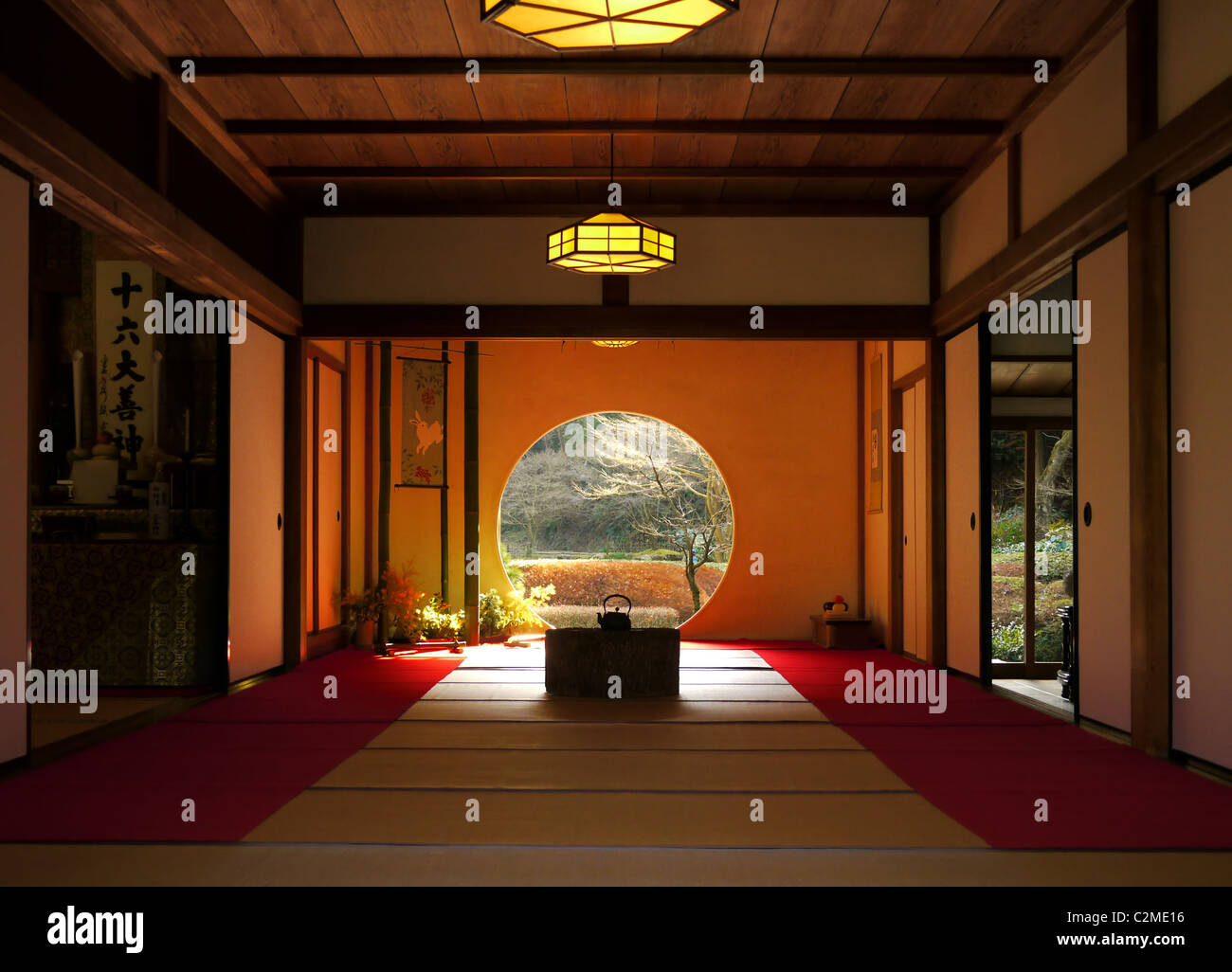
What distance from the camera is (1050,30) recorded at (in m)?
4.31

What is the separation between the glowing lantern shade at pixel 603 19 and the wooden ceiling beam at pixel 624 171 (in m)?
2.64

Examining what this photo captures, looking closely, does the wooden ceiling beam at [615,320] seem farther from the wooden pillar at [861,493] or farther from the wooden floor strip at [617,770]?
the wooden floor strip at [617,770]

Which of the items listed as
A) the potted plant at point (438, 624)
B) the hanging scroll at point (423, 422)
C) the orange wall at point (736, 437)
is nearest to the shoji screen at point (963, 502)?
the orange wall at point (736, 437)

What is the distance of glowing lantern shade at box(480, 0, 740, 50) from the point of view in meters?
3.13

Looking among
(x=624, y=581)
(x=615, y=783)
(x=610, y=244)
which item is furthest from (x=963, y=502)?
(x=624, y=581)

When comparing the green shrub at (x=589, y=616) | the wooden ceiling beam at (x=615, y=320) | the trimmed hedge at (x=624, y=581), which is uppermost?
the wooden ceiling beam at (x=615, y=320)

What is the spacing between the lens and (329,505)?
771 cm

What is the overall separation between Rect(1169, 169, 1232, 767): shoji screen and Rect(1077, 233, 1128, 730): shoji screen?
1.19 feet

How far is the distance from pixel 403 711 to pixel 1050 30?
4.43 m

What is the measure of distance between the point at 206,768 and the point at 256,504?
260 cm

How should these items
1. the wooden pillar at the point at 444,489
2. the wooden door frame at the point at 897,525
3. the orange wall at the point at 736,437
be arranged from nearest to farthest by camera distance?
1. the wooden door frame at the point at 897,525
2. the wooden pillar at the point at 444,489
3. the orange wall at the point at 736,437

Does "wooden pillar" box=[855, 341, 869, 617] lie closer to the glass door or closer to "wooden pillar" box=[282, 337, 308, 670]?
the glass door

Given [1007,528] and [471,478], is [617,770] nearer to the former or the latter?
[471,478]

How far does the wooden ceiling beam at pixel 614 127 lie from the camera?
17.5 ft
